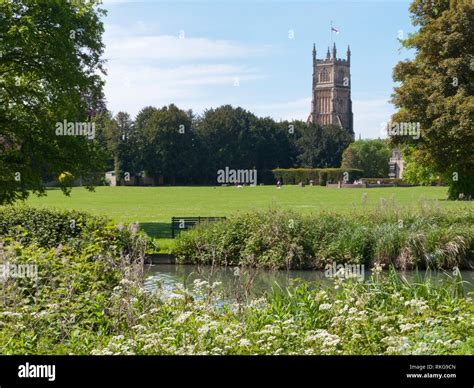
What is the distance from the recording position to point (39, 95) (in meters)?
20.9

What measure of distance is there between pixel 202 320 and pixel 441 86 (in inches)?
879

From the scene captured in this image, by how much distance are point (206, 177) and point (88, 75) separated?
797 inches

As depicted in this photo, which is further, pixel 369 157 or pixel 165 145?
pixel 369 157

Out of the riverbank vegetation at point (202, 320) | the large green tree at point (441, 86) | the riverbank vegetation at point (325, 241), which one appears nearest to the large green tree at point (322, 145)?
the large green tree at point (441, 86)

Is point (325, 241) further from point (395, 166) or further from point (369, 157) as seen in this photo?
point (369, 157)

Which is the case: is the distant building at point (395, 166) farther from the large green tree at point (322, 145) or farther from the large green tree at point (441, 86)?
the large green tree at point (441, 86)

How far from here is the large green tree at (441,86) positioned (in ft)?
82.3

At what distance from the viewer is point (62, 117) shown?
2159 cm

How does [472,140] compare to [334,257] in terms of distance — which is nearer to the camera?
[334,257]

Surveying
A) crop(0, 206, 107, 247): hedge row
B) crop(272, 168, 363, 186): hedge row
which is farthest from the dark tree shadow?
crop(272, 168, 363, 186): hedge row

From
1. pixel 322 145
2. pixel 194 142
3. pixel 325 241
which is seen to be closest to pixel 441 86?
A: pixel 325 241

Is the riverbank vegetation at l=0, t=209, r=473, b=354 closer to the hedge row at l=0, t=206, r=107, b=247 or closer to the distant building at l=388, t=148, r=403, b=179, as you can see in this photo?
the hedge row at l=0, t=206, r=107, b=247

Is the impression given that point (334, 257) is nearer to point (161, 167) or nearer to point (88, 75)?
point (88, 75)
